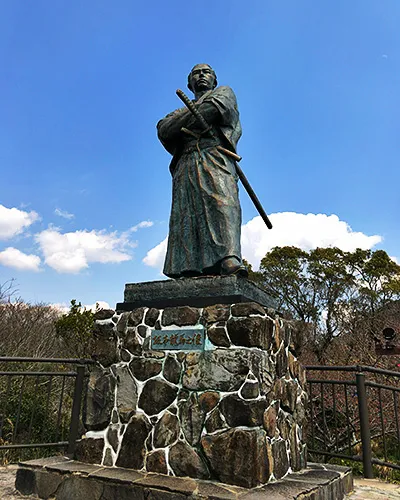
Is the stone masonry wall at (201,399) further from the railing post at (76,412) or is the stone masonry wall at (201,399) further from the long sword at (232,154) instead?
the long sword at (232,154)

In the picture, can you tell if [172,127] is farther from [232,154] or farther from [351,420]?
[351,420]

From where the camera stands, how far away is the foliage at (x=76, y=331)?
40.5 feet

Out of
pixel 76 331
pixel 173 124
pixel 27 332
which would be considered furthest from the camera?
pixel 76 331

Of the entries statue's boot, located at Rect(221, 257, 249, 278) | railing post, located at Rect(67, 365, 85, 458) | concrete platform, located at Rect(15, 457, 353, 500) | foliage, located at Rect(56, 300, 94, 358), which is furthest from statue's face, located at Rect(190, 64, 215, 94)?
foliage, located at Rect(56, 300, 94, 358)

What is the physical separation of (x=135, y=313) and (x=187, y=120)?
2.09m

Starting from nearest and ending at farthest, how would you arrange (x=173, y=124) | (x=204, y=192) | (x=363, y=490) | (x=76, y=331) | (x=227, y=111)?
(x=363, y=490) → (x=204, y=192) → (x=227, y=111) → (x=173, y=124) → (x=76, y=331)

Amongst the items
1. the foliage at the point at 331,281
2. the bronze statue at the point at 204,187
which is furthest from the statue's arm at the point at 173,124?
the foliage at the point at 331,281

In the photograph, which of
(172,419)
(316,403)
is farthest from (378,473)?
(172,419)

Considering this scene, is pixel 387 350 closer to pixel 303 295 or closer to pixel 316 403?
pixel 316 403

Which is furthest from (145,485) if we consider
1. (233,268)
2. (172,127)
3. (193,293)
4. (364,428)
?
(172,127)

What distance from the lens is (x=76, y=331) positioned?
1235cm

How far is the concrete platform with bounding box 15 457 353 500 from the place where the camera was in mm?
2752

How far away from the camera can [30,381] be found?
849 cm

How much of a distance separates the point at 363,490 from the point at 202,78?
4517 millimetres
